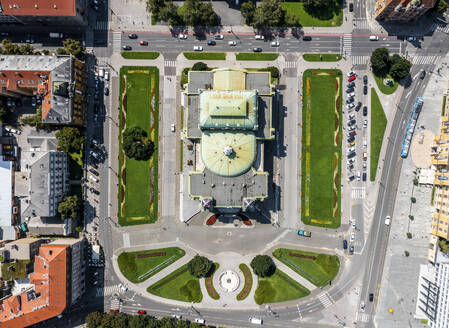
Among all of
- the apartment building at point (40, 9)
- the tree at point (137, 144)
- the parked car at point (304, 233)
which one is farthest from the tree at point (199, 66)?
the parked car at point (304, 233)

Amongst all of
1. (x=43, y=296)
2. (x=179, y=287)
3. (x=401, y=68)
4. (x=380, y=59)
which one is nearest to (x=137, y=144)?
(x=179, y=287)

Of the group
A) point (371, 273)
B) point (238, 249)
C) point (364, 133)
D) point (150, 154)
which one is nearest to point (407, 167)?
point (364, 133)

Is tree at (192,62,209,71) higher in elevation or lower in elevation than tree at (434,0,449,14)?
lower

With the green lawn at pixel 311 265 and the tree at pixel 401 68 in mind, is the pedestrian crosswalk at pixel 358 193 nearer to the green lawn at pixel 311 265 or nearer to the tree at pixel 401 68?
the green lawn at pixel 311 265

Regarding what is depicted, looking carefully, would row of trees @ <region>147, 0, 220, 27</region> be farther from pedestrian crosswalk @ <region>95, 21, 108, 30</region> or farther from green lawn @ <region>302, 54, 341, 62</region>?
green lawn @ <region>302, 54, 341, 62</region>

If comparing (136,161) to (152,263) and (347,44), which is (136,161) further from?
(347,44)

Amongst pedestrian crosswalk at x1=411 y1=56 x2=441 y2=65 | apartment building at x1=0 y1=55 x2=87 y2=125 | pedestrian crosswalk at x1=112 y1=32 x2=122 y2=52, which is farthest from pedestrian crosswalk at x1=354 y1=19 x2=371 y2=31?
apartment building at x1=0 y1=55 x2=87 y2=125
